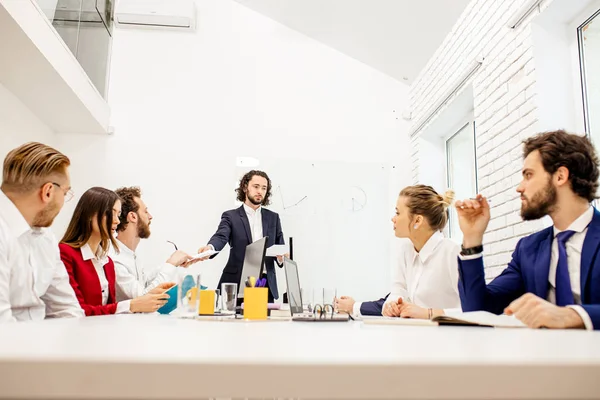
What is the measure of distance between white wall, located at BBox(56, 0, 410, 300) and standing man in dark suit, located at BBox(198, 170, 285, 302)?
48 cm

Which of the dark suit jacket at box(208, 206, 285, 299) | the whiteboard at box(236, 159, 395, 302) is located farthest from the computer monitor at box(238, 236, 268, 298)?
the whiteboard at box(236, 159, 395, 302)

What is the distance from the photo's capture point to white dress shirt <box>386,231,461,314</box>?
2.28 m

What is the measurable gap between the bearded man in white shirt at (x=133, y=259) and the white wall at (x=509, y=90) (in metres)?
1.86

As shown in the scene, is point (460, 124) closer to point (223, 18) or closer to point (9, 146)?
point (223, 18)

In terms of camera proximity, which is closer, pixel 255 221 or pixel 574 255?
pixel 574 255

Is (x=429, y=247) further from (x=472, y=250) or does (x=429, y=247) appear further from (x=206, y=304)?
(x=206, y=304)

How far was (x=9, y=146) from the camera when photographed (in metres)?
4.00

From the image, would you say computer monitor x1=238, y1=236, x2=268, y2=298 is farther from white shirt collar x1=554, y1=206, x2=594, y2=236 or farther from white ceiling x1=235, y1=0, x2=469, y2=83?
white ceiling x1=235, y1=0, x2=469, y2=83

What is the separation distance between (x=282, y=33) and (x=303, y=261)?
2.35 meters

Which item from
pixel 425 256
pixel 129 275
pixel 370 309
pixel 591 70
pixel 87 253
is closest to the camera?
pixel 370 309

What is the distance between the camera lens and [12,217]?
5.47 feet

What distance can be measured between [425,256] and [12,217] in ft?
5.44

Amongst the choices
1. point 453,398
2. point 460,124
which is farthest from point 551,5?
point 453,398

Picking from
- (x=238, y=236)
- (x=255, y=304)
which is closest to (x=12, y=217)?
(x=255, y=304)
